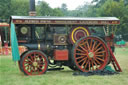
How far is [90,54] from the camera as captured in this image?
11.8 metres

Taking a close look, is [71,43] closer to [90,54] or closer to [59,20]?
[90,54]

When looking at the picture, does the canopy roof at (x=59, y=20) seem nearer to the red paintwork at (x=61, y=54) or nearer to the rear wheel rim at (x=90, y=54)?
the rear wheel rim at (x=90, y=54)

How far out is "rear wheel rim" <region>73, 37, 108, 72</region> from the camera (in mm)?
11797

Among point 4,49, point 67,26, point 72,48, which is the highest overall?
point 67,26

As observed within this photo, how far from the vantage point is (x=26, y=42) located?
38.8 feet

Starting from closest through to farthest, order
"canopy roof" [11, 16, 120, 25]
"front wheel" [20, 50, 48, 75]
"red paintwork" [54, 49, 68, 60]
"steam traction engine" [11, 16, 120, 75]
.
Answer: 1. "canopy roof" [11, 16, 120, 25]
2. "front wheel" [20, 50, 48, 75]
3. "steam traction engine" [11, 16, 120, 75]
4. "red paintwork" [54, 49, 68, 60]

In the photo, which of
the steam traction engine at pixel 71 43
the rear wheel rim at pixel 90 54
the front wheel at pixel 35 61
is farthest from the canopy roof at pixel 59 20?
the front wheel at pixel 35 61

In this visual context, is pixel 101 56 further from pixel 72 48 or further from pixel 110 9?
pixel 110 9

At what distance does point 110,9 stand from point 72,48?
47394 mm

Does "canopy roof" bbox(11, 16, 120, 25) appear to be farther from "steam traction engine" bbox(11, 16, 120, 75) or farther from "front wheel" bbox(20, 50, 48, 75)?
"front wheel" bbox(20, 50, 48, 75)

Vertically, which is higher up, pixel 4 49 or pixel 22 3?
pixel 22 3

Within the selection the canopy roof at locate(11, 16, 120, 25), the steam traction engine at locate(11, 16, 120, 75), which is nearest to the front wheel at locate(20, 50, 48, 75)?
the steam traction engine at locate(11, 16, 120, 75)

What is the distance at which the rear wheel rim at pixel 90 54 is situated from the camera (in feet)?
38.7

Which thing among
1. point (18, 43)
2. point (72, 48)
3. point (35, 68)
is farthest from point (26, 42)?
point (72, 48)
